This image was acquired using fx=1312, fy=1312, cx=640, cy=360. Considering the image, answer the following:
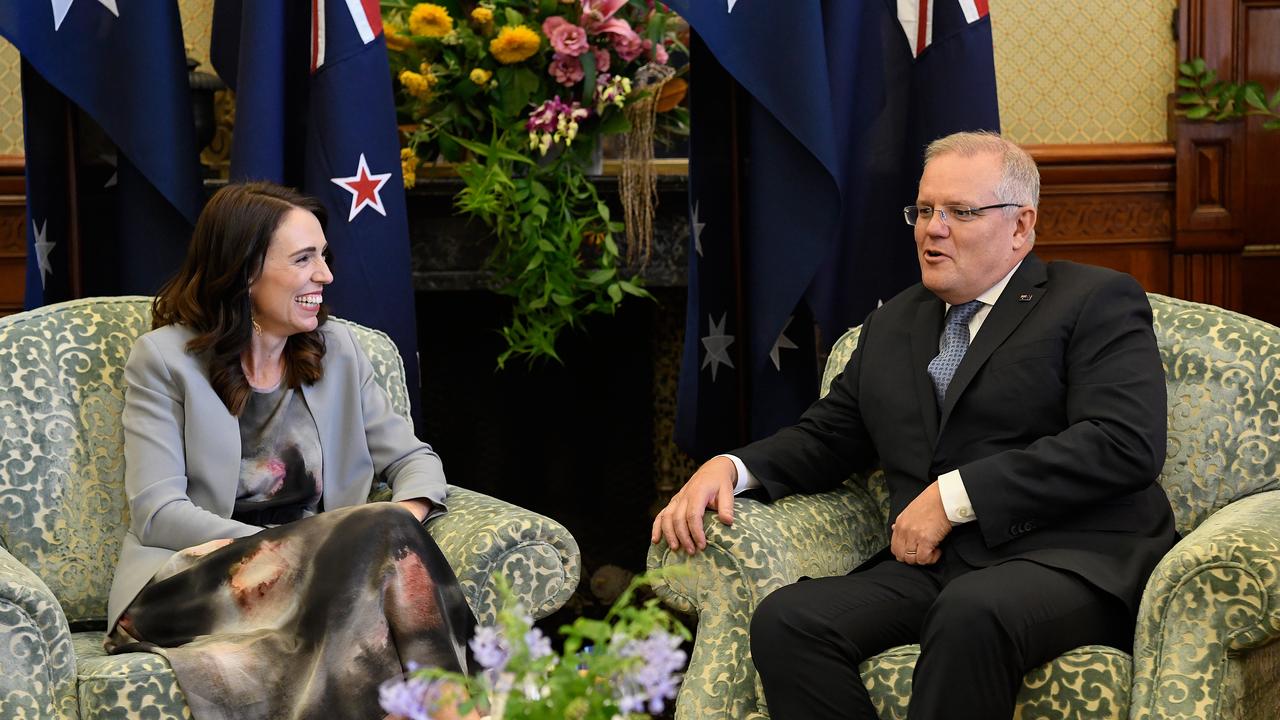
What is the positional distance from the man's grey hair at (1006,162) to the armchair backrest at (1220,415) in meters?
0.39

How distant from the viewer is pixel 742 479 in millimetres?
2357

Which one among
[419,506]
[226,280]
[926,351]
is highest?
[226,280]

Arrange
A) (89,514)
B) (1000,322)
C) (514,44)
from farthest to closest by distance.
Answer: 1. (514,44)
2. (89,514)
3. (1000,322)

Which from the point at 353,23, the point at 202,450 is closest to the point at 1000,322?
the point at 202,450

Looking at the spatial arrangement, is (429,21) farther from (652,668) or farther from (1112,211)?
(652,668)

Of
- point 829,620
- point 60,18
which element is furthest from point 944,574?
point 60,18

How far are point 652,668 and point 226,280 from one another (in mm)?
1565

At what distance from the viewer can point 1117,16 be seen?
14.2 ft

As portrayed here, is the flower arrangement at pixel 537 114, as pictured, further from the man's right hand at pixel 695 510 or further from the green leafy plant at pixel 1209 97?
the green leafy plant at pixel 1209 97

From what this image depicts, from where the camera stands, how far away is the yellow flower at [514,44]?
125 inches

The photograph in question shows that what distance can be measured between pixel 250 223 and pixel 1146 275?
121 inches

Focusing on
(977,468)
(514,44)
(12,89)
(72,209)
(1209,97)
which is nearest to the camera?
(977,468)

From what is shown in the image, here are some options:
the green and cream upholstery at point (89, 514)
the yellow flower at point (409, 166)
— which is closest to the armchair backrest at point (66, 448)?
Answer: the green and cream upholstery at point (89, 514)

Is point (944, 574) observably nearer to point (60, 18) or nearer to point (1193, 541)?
point (1193, 541)
